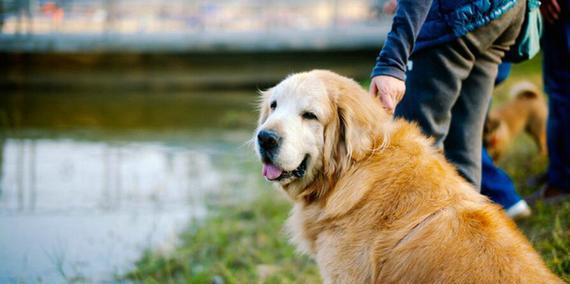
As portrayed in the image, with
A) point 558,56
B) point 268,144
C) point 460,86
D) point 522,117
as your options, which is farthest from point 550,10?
point 522,117

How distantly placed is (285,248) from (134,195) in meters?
2.46

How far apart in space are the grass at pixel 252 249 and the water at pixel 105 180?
22 centimetres

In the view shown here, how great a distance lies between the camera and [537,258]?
2.73 m

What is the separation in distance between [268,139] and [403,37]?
2.71 feet

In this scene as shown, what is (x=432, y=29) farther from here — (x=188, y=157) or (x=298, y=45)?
(x=298, y=45)

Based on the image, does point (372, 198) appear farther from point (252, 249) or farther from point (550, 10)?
point (550, 10)

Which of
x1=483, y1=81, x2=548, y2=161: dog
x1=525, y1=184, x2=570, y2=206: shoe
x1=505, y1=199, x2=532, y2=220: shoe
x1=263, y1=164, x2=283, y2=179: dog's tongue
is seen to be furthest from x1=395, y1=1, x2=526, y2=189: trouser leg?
x1=483, y1=81, x2=548, y2=161: dog

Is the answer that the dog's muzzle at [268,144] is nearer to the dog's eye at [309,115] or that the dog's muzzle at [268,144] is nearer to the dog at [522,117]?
the dog's eye at [309,115]

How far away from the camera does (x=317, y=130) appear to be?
128 inches

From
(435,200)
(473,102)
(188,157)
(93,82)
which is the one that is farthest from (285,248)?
(93,82)

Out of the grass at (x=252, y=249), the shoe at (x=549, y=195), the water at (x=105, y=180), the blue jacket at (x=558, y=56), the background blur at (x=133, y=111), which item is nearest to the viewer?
the grass at (x=252, y=249)

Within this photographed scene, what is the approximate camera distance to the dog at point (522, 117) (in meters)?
7.09

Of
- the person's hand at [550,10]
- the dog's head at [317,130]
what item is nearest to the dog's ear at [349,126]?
the dog's head at [317,130]

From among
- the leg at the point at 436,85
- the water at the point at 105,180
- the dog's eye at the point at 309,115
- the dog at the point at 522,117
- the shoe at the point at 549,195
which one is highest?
the leg at the point at 436,85
